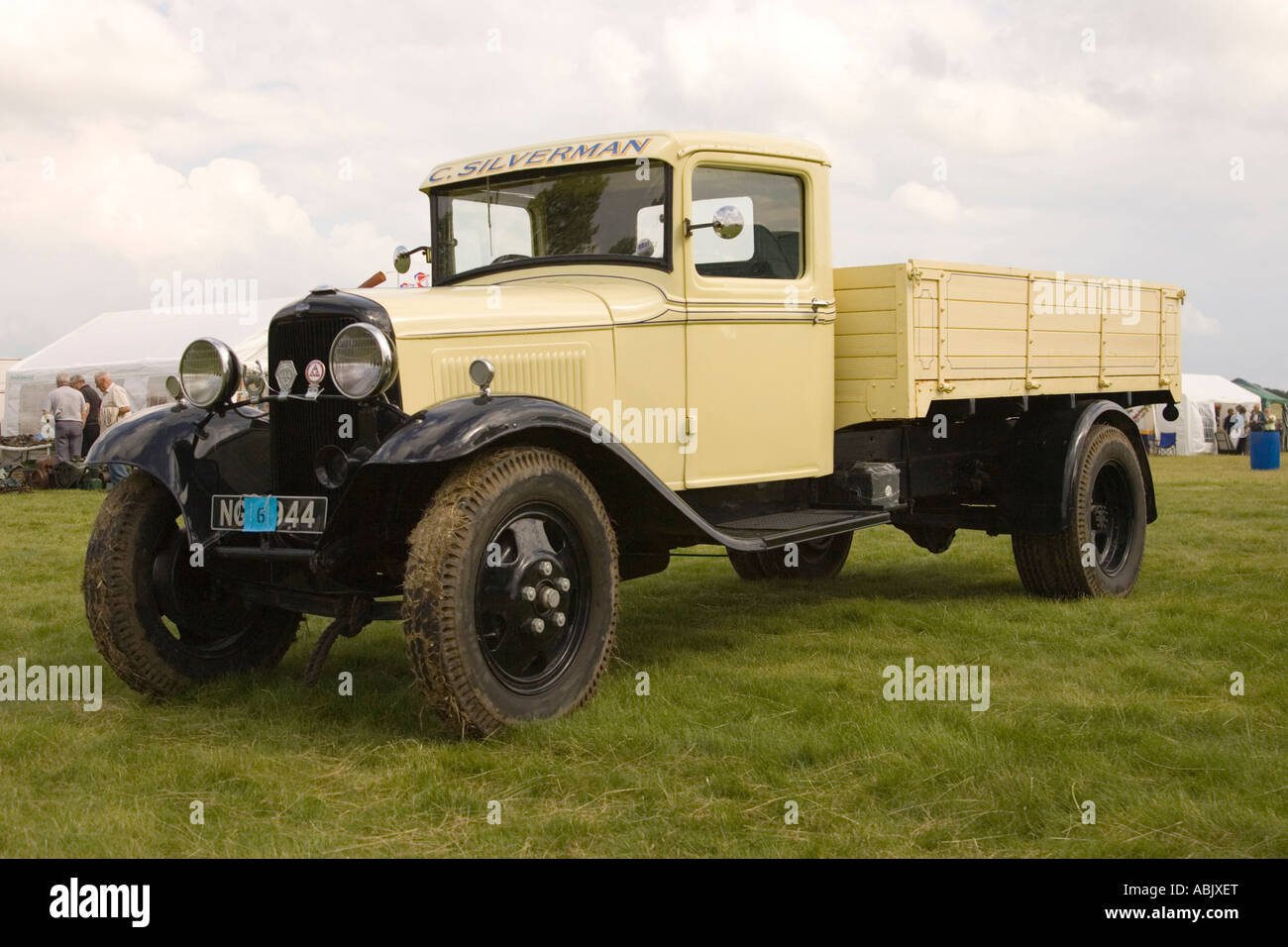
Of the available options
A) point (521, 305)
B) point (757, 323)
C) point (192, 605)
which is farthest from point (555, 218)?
point (192, 605)

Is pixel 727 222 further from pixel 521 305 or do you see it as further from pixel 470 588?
pixel 470 588

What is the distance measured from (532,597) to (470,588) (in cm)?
30

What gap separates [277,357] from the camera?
183 inches

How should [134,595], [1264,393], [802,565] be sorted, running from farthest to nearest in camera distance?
[1264,393]
[802,565]
[134,595]

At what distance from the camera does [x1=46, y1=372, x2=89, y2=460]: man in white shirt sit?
626 inches

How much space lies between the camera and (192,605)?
Answer: 5.07 m

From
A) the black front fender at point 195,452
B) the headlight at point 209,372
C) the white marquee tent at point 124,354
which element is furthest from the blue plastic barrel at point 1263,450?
the headlight at point 209,372

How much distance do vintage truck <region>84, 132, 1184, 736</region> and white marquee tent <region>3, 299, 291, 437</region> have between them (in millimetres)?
11560

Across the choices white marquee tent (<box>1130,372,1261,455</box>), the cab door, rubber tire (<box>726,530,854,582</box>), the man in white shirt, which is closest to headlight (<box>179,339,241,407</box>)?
the cab door

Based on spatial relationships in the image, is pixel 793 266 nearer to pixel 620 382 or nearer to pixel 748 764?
pixel 620 382

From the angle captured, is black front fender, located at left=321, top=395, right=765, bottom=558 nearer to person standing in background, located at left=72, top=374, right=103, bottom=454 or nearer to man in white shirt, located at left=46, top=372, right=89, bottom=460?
man in white shirt, located at left=46, top=372, right=89, bottom=460

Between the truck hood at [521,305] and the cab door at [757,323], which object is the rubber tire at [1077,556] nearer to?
the cab door at [757,323]

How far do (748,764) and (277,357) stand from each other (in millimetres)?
2356
